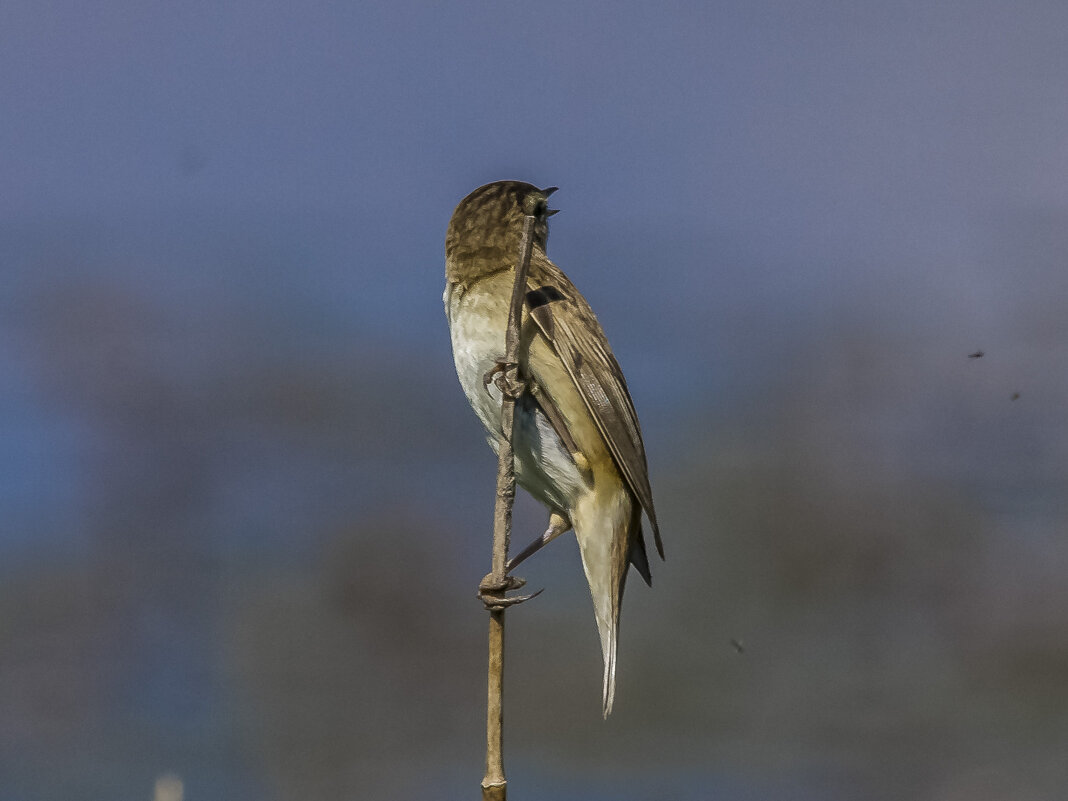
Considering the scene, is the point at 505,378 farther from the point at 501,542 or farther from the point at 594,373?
the point at 501,542

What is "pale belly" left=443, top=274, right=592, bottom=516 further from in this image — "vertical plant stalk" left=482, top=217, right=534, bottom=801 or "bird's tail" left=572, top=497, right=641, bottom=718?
"vertical plant stalk" left=482, top=217, right=534, bottom=801

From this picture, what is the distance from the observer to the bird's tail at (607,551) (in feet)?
12.6

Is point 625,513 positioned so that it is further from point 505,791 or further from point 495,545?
point 505,791

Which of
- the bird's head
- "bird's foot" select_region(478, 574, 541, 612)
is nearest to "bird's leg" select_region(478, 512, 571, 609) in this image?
"bird's foot" select_region(478, 574, 541, 612)

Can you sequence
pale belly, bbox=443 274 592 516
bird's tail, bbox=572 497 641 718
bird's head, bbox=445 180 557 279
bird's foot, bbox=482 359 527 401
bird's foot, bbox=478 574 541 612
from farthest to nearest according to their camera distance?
bird's head, bbox=445 180 557 279, bird's tail, bbox=572 497 641 718, pale belly, bbox=443 274 592 516, bird's foot, bbox=482 359 527 401, bird's foot, bbox=478 574 541 612

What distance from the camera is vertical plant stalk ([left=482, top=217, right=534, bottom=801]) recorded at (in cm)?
259

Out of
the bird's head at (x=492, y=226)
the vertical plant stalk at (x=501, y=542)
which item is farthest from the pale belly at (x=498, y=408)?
the vertical plant stalk at (x=501, y=542)

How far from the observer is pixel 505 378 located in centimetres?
346

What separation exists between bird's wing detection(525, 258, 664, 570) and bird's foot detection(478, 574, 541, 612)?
562mm

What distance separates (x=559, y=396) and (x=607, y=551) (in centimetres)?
56

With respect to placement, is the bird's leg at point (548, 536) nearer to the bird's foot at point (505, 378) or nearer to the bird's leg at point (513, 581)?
the bird's leg at point (513, 581)

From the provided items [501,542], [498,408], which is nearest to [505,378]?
[498,408]

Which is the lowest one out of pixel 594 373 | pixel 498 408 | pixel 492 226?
pixel 498 408

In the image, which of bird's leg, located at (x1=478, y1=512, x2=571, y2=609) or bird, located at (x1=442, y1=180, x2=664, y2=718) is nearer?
bird's leg, located at (x1=478, y1=512, x2=571, y2=609)
